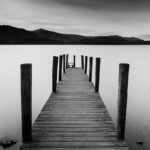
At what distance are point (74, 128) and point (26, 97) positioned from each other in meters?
1.50

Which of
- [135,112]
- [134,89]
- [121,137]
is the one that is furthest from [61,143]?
[134,89]

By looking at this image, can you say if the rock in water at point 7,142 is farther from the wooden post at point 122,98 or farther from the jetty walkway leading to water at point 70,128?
the wooden post at point 122,98

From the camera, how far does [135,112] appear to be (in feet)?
42.5

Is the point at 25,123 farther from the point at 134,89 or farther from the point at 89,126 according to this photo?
the point at 134,89

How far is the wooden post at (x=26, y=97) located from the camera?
420 cm

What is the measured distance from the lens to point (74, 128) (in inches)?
202

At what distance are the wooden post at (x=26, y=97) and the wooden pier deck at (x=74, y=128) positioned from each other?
22cm

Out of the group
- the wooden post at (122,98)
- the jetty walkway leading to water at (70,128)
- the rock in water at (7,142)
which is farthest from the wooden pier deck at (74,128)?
the rock in water at (7,142)

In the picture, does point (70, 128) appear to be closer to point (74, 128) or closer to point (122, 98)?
point (74, 128)

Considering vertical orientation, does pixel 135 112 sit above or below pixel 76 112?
below

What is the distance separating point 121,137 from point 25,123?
203cm

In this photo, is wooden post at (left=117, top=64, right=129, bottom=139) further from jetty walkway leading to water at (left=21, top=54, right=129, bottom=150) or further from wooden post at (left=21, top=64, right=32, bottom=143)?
wooden post at (left=21, top=64, right=32, bottom=143)

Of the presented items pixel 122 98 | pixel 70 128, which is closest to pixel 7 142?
pixel 70 128

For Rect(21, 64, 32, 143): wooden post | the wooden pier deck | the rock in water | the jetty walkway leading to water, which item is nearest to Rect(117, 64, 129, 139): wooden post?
the jetty walkway leading to water
